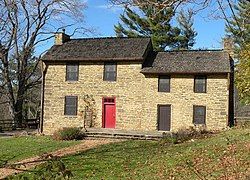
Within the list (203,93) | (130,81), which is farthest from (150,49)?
(203,93)

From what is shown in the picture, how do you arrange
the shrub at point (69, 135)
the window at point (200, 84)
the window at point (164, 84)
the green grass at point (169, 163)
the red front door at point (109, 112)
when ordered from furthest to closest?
the red front door at point (109, 112) → the window at point (164, 84) → the window at point (200, 84) → the shrub at point (69, 135) → the green grass at point (169, 163)

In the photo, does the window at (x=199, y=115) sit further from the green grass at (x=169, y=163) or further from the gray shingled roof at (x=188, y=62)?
the green grass at (x=169, y=163)

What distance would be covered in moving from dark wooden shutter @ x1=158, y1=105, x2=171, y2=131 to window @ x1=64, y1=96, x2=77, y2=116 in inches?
274

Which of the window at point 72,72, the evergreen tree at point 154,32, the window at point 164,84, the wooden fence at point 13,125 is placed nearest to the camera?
the window at point 164,84

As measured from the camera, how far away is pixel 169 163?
14.0 metres

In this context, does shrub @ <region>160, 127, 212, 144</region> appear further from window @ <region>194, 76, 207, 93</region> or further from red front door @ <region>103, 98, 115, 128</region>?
red front door @ <region>103, 98, 115, 128</region>

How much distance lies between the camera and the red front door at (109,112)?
2905cm

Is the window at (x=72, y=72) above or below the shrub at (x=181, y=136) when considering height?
above

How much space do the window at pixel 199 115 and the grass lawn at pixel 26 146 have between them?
9149mm

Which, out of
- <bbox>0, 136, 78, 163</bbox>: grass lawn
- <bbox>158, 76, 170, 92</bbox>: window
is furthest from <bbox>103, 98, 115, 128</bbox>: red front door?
<bbox>0, 136, 78, 163</bbox>: grass lawn

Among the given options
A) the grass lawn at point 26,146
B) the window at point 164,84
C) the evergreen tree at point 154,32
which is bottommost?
the grass lawn at point 26,146

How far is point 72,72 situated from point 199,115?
10807 millimetres

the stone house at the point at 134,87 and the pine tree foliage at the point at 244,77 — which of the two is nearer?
the pine tree foliage at the point at 244,77

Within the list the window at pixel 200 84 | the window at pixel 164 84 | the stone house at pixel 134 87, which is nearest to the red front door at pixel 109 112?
the stone house at pixel 134 87
